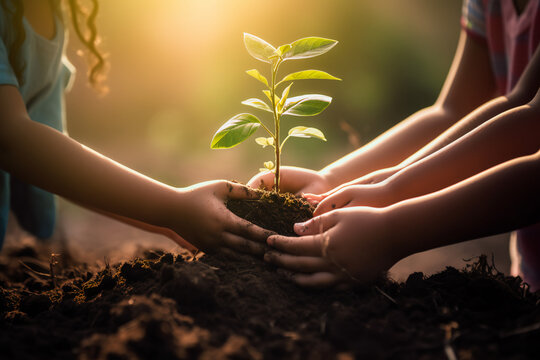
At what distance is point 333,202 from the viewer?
3.97 feet

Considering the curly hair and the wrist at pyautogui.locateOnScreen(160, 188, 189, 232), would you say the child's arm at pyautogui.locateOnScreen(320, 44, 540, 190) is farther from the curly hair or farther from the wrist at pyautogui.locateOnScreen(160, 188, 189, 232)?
the curly hair

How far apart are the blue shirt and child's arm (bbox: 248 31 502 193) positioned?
4.08ft

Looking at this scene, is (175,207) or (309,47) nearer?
(309,47)

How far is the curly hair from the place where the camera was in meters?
1.52

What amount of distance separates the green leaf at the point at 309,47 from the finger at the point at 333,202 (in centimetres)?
48

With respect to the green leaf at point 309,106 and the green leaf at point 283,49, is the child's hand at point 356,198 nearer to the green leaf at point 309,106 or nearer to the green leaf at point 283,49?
the green leaf at point 309,106

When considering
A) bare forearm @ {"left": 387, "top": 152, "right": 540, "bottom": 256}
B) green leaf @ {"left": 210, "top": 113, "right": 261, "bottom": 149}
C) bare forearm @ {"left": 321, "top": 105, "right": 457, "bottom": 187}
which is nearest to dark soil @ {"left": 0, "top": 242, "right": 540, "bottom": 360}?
bare forearm @ {"left": 387, "top": 152, "right": 540, "bottom": 256}

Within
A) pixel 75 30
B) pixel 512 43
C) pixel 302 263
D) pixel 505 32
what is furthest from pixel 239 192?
pixel 505 32

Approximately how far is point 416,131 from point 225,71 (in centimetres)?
449

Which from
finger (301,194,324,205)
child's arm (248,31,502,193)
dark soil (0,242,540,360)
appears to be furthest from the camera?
child's arm (248,31,502,193)

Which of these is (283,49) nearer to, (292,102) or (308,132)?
(292,102)

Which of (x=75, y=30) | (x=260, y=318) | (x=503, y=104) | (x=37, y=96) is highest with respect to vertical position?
(x=75, y=30)

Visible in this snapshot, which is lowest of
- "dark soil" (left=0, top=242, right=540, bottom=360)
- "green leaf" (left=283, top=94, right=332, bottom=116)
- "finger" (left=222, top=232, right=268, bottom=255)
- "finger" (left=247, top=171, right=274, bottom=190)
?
"dark soil" (left=0, top=242, right=540, bottom=360)

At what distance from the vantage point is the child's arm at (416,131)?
Answer: 158 cm
